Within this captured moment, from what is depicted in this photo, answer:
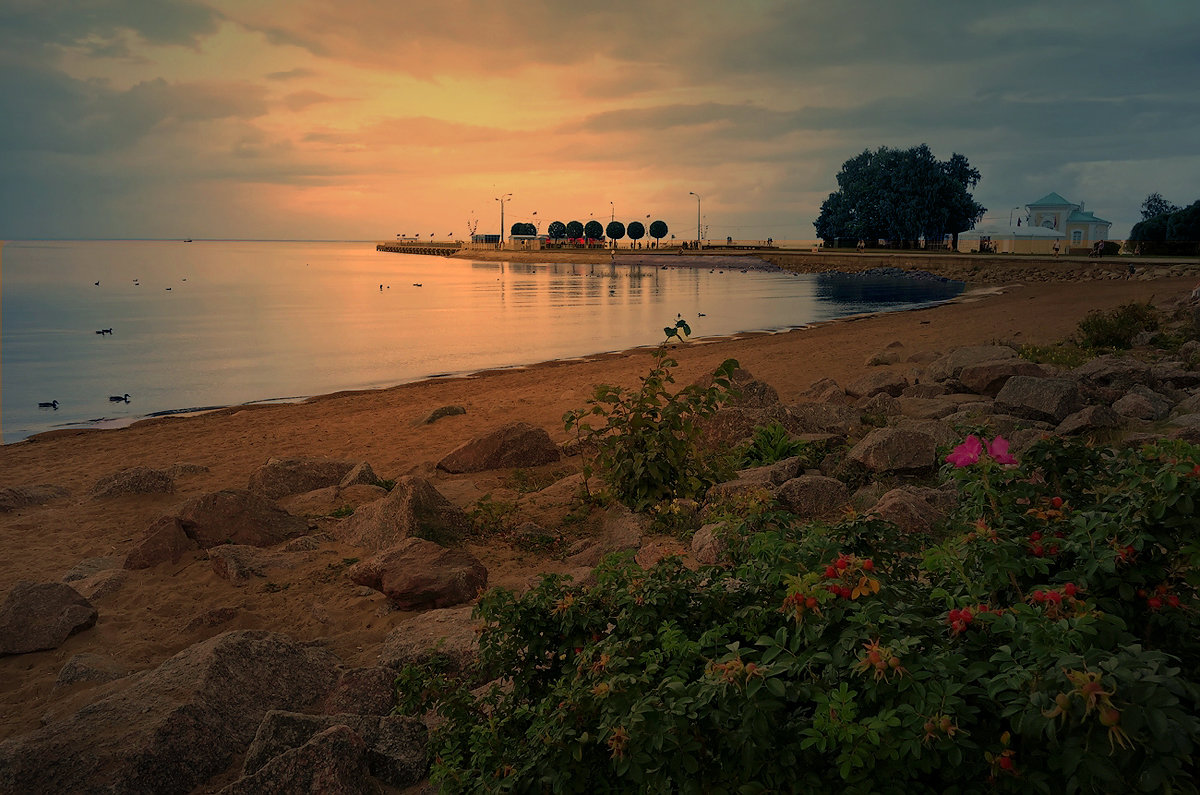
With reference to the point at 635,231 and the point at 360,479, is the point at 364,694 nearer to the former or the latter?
the point at 360,479

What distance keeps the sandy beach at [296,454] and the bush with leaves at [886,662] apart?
246cm

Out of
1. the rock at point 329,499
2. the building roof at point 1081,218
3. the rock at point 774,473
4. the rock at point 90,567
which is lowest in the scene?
the rock at point 90,567

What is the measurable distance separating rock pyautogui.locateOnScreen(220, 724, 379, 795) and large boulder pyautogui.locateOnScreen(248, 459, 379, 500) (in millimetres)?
6043

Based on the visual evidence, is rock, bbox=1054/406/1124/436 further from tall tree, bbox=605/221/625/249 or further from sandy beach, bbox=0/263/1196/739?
tall tree, bbox=605/221/625/249

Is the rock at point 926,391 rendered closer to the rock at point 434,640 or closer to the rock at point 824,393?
the rock at point 824,393

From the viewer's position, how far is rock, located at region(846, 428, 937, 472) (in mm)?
7754

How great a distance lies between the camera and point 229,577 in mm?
6617

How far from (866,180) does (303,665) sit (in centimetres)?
10464

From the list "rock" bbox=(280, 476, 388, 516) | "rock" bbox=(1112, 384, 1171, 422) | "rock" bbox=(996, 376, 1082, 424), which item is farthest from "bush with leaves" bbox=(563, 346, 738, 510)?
"rock" bbox=(1112, 384, 1171, 422)

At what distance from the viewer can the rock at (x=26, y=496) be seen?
Result: 29.8 ft

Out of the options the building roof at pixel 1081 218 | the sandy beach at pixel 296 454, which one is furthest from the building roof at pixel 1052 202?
the sandy beach at pixel 296 454

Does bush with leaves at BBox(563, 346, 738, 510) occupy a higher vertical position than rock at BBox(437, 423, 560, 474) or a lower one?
higher

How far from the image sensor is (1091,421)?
8.29m

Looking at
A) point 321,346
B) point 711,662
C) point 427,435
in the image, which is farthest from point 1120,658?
point 321,346
